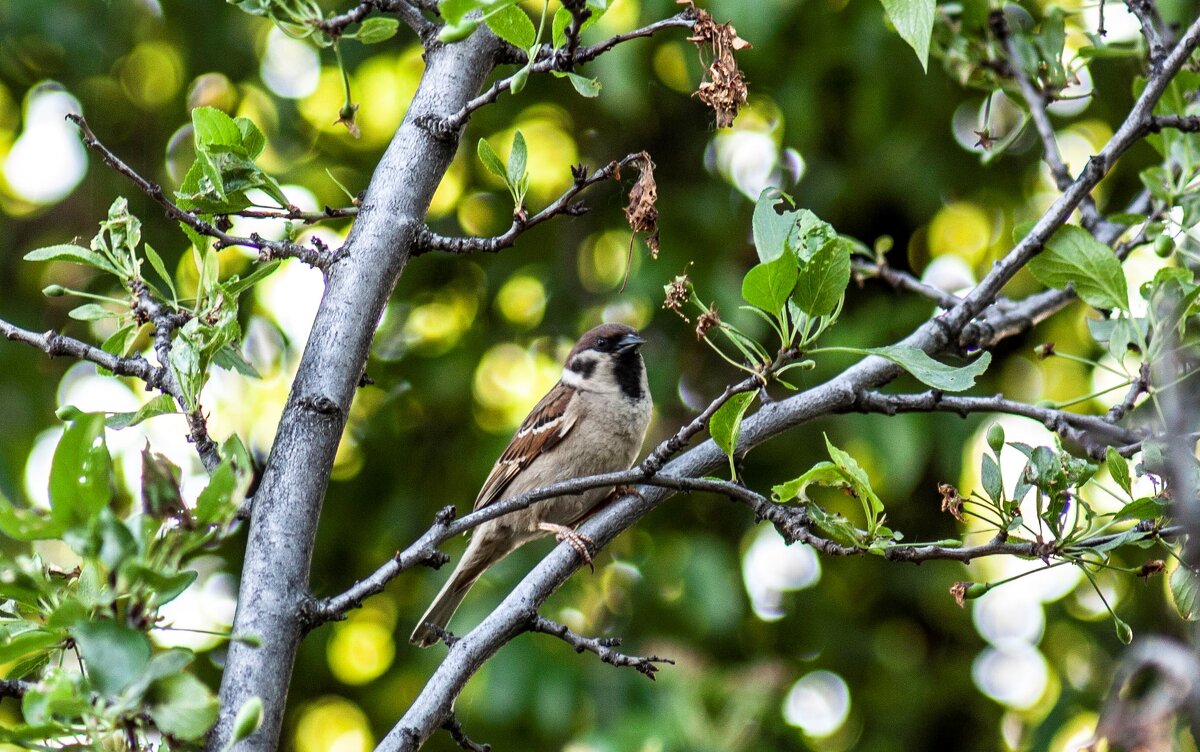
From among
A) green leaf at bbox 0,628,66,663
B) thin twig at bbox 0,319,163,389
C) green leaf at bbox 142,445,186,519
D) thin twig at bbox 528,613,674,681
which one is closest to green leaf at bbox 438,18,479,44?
green leaf at bbox 142,445,186,519

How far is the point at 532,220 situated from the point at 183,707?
93cm

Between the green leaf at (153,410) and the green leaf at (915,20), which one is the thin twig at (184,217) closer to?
the green leaf at (153,410)

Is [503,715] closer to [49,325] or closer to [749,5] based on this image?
[749,5]

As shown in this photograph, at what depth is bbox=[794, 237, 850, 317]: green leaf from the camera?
1676mm

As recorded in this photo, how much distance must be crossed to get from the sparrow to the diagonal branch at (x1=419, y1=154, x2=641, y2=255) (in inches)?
73.7

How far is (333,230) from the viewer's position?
15.6ft

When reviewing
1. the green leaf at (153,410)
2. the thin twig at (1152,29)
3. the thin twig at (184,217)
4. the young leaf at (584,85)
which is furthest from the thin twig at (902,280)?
the green leaf at (153,410)

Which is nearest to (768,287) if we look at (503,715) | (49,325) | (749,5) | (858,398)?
(858,398)

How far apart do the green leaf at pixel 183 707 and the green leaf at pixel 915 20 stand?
1259 millimetres

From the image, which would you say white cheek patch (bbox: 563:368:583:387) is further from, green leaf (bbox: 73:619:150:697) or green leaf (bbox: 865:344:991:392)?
green leaf (bbox: 73:619:150:697)

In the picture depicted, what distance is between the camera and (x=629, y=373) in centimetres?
411

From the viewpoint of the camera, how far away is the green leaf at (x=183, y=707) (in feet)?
4.07

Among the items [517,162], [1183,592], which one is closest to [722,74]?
[517,162]

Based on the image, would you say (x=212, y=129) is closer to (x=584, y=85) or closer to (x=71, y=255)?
(x=71, y=255)
